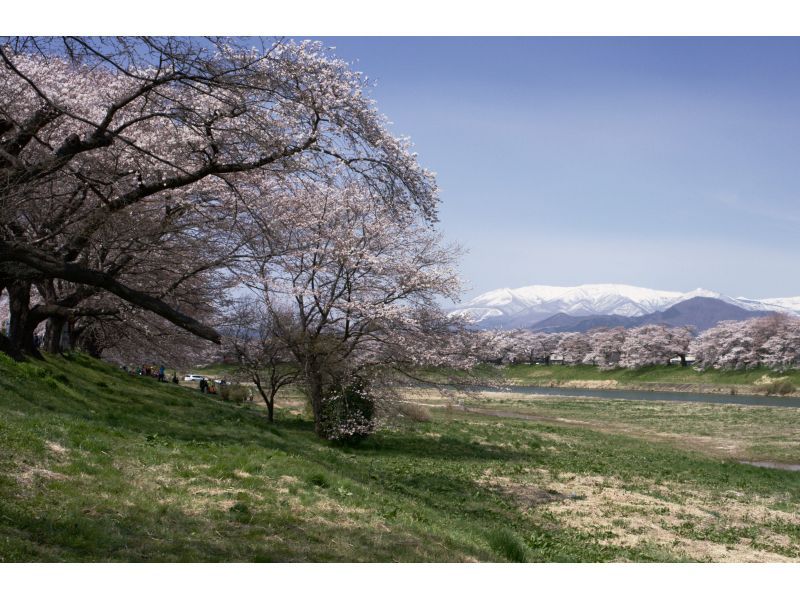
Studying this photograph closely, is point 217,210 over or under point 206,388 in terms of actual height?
over

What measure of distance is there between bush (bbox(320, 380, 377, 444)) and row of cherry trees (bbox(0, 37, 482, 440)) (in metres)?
0.31

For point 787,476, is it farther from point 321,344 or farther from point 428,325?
point 321,344

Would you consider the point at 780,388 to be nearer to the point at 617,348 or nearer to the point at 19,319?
the point at 617,348

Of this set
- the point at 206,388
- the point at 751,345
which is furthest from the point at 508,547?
the point at 751,345

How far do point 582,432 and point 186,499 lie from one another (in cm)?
2831

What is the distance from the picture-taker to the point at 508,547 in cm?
1011

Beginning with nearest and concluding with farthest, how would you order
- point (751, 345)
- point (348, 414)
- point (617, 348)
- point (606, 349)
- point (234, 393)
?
point (348, 414) < point (234, 393) < point (751, 345) < point (617, 348) < point (606, 349)

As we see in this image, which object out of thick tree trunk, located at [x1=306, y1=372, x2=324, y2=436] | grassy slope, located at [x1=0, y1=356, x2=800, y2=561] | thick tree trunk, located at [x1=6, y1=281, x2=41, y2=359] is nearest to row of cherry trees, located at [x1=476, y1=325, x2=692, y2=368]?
thick tree trunk, located at [x1=306, y1=372, x2=324, y2=436]

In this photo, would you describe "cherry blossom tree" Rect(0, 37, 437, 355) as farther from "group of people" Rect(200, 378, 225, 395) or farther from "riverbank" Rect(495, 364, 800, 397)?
"riverbank" Rect(495, 364, 800, 397)

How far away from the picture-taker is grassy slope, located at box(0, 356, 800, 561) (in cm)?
766

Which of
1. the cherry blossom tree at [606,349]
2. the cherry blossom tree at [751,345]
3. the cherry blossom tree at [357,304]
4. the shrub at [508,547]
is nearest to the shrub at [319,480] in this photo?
the shrub at [508,547]

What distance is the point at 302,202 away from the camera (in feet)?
67.1

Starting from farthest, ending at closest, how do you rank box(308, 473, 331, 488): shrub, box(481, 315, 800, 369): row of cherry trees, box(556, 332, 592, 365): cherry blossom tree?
box(556, 332, 592, 365): cherry blossom tree, box(481, 315, 800, 369): row of cherry trees, box(308, 473, 331, 488): shrub

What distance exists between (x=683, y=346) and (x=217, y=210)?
106 m
